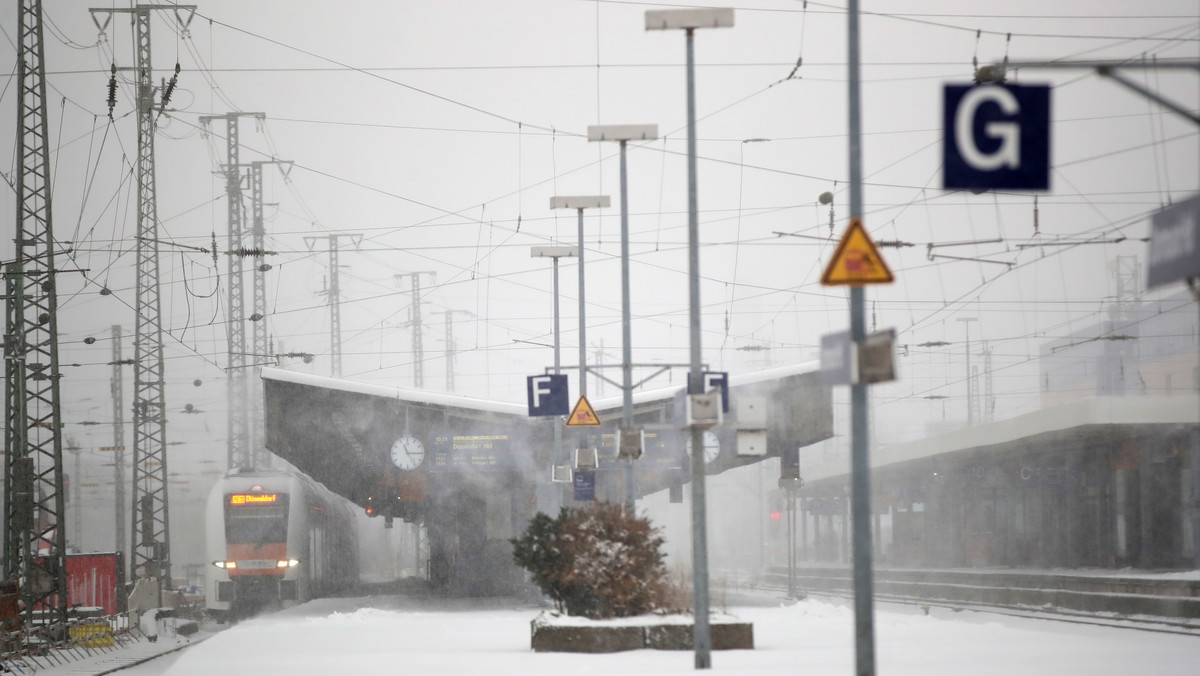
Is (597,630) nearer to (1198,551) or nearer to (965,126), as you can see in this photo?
(965,126)

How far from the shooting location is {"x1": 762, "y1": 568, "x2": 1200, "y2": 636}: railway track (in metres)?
25.4

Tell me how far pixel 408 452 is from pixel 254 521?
4.50 metres

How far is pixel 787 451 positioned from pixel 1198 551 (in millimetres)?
11759

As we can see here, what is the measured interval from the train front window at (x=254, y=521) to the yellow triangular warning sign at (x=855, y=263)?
26395 millimetres

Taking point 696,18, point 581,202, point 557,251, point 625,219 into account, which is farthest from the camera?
point 557,251

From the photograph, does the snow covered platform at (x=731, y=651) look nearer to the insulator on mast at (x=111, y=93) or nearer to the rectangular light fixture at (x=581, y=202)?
the rectangular light fixture at (x=581, y=202)

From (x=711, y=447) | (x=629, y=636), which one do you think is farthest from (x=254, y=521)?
(x=629, y=636)

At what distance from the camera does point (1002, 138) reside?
30.2 feet

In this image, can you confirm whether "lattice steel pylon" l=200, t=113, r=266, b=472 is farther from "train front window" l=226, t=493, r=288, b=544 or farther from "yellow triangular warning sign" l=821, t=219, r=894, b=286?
"yellow triangular warning sign" l=821, t=219, r=894, b=286

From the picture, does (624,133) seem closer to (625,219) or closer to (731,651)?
(625,219)

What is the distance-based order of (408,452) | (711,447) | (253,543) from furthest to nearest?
(711,447), (408,452), (253,543)

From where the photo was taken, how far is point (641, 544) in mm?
18984

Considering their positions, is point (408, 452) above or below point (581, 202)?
below

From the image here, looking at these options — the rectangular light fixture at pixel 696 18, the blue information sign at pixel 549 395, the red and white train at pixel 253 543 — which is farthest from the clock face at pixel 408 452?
the rectangular light fixture at pixel 696 18
